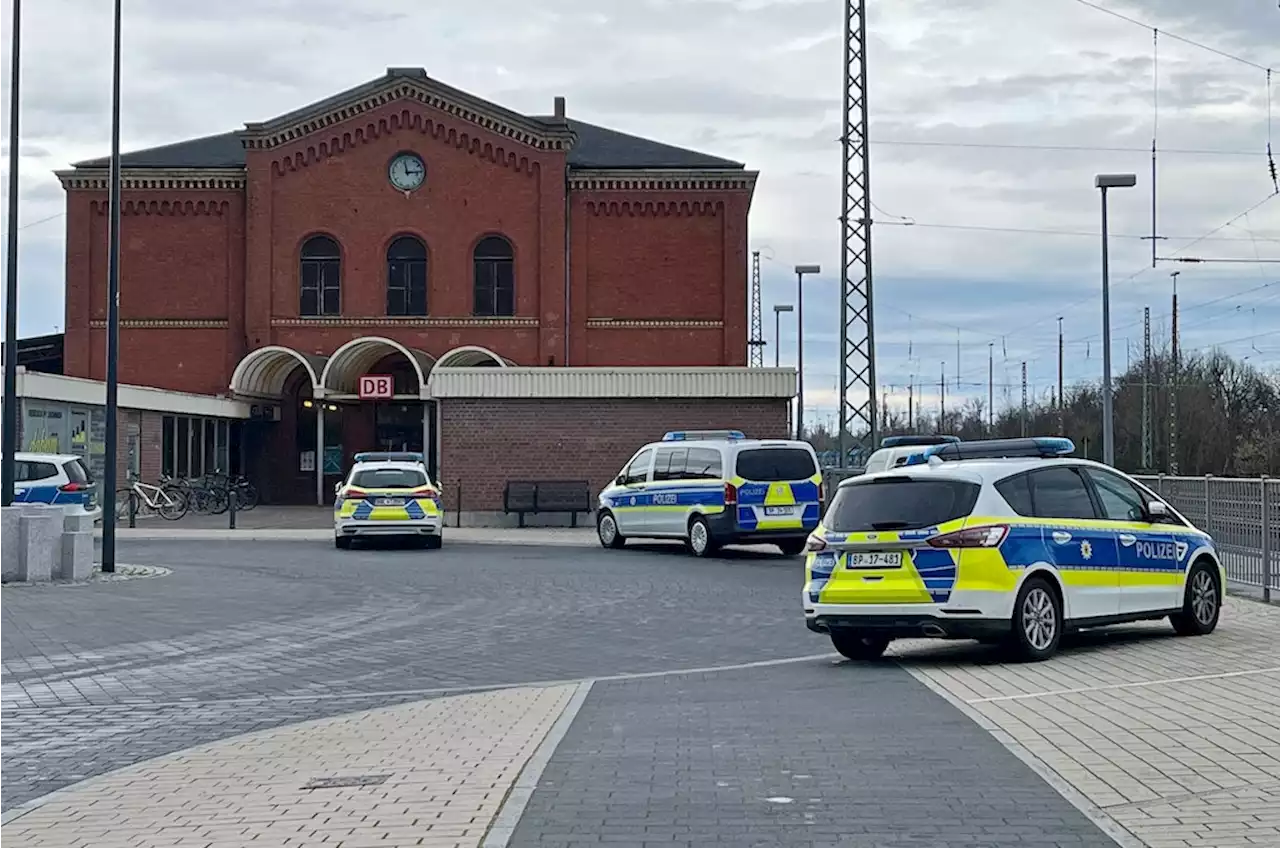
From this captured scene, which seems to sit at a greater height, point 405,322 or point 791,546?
point 405,322

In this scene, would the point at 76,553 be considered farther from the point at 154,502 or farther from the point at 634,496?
the point at 154,502

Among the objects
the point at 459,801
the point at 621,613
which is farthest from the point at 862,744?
the point at 621,613

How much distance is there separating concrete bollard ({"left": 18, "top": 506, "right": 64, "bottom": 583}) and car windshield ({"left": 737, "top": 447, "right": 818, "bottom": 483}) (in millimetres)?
10496

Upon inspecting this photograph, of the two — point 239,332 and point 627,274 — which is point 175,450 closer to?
point 239,332

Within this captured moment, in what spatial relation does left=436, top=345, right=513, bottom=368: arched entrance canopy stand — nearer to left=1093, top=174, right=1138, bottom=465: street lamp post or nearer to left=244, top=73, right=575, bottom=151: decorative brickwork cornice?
left=244, top=73, right=575, bottom=151: decorative brickwork cornice

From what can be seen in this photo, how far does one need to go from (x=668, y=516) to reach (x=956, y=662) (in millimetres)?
14740

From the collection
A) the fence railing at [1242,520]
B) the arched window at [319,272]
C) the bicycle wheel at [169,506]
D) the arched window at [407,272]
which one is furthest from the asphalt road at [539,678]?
the arched window at [319,272]

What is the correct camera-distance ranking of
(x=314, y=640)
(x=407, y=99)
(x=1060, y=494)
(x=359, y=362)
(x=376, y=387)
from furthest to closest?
(x=407, y=99), (x=359, y=362), (x=376, y=387), (x=314, y=640), (x=1060, y=494)

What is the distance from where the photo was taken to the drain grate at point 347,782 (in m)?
7.84

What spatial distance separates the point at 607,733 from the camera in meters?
9.40

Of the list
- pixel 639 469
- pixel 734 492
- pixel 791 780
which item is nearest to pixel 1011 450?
pixel 791 780

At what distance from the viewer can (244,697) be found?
38.0 feet

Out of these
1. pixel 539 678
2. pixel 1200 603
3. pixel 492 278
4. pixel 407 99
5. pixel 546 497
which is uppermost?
pixel 407 99

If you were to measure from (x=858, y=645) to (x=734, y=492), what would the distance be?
493 inches
